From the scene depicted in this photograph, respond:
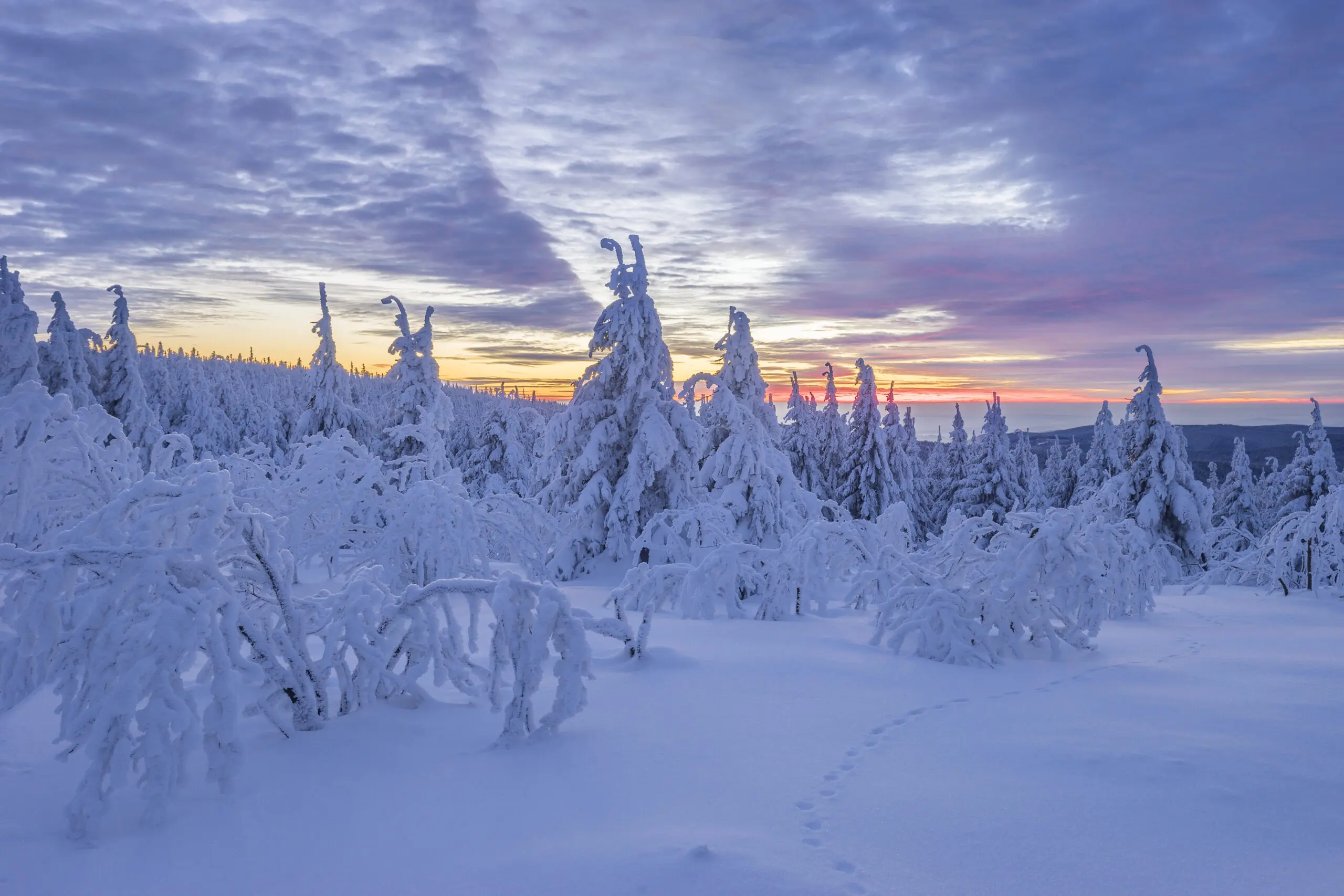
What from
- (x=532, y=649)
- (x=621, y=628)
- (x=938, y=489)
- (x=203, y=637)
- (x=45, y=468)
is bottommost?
(x=938, y=489)

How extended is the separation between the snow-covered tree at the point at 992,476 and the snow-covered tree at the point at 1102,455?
5.96 metres

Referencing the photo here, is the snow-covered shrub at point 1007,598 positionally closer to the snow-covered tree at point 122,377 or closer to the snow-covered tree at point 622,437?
the snow-covered tree at point 622,437

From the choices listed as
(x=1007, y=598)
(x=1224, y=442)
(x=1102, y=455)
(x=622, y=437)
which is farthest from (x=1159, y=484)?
(x=1224, y=442)

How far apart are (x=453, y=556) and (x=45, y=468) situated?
4169 mm

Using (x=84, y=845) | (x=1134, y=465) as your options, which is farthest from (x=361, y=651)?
(x=1134, y=465)

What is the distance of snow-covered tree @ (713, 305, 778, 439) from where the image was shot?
23797mm

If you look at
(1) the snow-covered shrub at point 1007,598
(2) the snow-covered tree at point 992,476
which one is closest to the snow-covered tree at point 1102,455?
(2) the snow-covered tree at point 992,476

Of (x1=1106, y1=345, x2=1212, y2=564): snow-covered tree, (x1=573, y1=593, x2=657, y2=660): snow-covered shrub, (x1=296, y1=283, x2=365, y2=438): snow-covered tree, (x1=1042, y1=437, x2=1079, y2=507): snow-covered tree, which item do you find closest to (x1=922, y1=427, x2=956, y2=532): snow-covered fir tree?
(x1=1042, y1=437, x2=1079, y2=507): snow-covered tree

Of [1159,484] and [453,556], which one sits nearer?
[453,556]

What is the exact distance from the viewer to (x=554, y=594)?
5.51 metres

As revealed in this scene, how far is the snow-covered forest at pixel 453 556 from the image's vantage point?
445 cm

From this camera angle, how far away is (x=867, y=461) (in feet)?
118

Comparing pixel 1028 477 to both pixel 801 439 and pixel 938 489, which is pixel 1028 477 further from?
pixel 801 439

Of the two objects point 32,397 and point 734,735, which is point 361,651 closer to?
point 734,735
